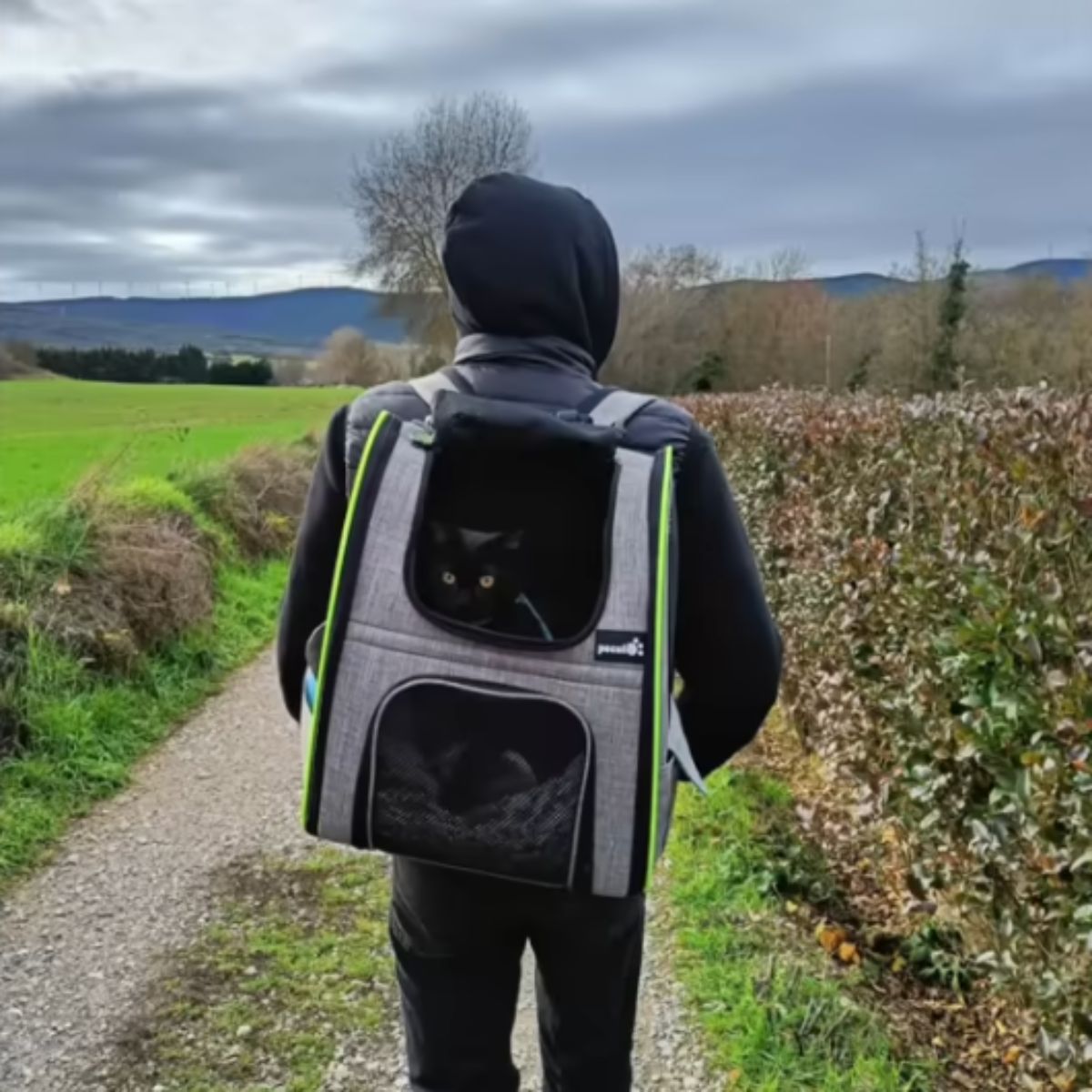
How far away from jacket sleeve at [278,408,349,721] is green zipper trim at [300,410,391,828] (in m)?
0.10

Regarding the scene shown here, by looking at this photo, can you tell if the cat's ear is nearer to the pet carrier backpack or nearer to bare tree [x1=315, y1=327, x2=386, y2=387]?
the pet carrier backpack

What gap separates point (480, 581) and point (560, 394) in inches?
13.1

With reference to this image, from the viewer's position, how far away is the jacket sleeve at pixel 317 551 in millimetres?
1751

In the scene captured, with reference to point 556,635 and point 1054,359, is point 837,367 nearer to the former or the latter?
point 1054,359

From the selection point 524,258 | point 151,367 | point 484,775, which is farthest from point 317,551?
point 151,367

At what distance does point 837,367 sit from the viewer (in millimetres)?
37531

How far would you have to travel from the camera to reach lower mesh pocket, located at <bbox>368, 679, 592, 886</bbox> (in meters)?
1.58

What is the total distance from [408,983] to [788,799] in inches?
134

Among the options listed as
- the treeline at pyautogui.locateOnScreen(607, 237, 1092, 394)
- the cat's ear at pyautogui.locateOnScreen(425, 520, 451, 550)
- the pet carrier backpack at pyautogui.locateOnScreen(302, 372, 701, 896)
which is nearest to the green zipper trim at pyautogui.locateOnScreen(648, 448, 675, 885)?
the pet carrier backpack at pyautogui.locateOnScreen(302, 372, 701, 896)

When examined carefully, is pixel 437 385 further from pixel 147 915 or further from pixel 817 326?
pixel 817 326

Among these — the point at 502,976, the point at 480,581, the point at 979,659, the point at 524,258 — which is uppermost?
the point at 524,258

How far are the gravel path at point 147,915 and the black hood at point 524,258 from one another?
2193 millimetres

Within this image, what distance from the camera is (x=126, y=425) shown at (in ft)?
90.6

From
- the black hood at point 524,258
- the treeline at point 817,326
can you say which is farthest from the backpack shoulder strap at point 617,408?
the treeline at point 817,326
